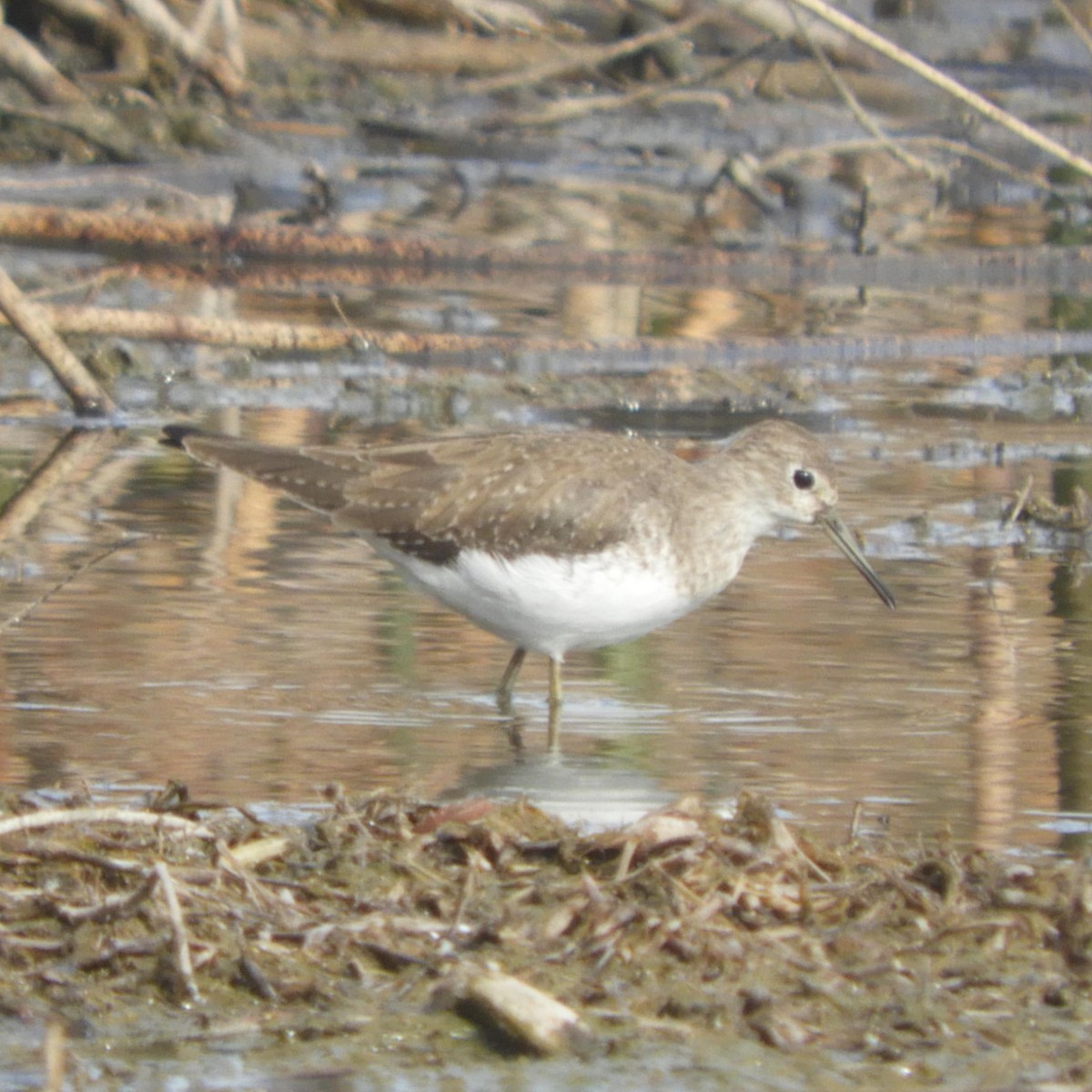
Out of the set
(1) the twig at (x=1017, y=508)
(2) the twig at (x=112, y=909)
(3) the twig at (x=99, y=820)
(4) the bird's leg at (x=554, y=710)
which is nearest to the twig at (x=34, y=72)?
(1) the twig at (x=1017, y=508)

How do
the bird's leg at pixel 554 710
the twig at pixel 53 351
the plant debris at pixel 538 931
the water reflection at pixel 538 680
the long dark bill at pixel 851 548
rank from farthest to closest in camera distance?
the twig at pixel 53 351, the long dark bill at pixel 851 548, the bird's leg at pixel 554 710, the water reflection at pixel 538 680, the plant debris at pixel 538 931

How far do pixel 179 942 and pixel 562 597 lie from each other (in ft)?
7.79

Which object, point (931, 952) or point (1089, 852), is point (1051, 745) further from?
point (931, 952)

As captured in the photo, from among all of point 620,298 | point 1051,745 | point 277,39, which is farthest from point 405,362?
point 277,39

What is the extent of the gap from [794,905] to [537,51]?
14527 mm

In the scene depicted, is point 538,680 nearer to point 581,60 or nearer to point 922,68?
point 922,68

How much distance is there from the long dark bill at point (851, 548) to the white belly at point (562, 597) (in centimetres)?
78

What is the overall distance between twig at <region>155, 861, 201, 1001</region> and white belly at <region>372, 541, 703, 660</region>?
7.39ft

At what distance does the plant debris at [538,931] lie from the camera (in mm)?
3691

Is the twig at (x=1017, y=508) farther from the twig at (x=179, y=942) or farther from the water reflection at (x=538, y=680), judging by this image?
the twig at (x=179, y=942)

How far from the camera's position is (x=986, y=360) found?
11.9m

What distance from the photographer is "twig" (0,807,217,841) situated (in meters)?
4.14

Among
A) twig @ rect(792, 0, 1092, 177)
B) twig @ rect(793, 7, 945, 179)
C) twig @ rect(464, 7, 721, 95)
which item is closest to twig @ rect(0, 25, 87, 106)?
twig @ rect(464, 7, 721, 95)

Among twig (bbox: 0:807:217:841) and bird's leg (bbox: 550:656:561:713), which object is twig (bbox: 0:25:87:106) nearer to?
bird's leg (bbox: 550:656:561:713)
